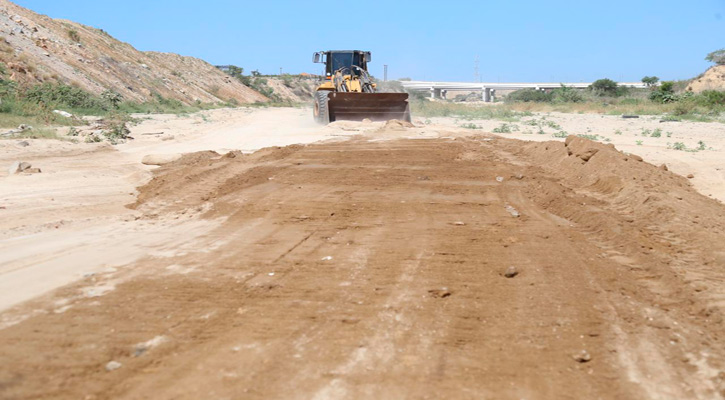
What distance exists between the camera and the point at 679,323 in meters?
4.93

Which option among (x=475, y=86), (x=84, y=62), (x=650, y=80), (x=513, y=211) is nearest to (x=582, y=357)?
(x=513, y=211)

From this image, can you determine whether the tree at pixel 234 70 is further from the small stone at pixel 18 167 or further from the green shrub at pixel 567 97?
the small stone at pixel 18 167

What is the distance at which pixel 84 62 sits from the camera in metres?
44.0

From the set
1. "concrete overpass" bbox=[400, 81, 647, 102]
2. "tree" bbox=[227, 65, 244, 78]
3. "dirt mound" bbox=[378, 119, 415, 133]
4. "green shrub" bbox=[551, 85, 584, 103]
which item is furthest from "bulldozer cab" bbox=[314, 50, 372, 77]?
"concrete overpass" bbox=[400, 81, 647, 102]

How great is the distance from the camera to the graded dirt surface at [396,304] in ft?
12.7

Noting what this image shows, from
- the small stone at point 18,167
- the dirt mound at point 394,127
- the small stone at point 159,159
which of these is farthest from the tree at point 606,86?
the small stone at point 18,167

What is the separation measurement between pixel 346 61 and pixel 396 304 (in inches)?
980

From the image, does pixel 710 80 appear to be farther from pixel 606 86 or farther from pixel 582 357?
pixel 582 357

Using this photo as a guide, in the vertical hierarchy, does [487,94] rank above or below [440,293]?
above

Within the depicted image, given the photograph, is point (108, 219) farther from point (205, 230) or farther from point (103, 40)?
point (103, 40)

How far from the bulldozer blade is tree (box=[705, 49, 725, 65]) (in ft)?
150

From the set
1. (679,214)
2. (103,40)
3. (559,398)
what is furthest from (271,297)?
(103,40)

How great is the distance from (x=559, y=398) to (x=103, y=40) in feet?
196

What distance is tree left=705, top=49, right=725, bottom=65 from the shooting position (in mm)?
57641
